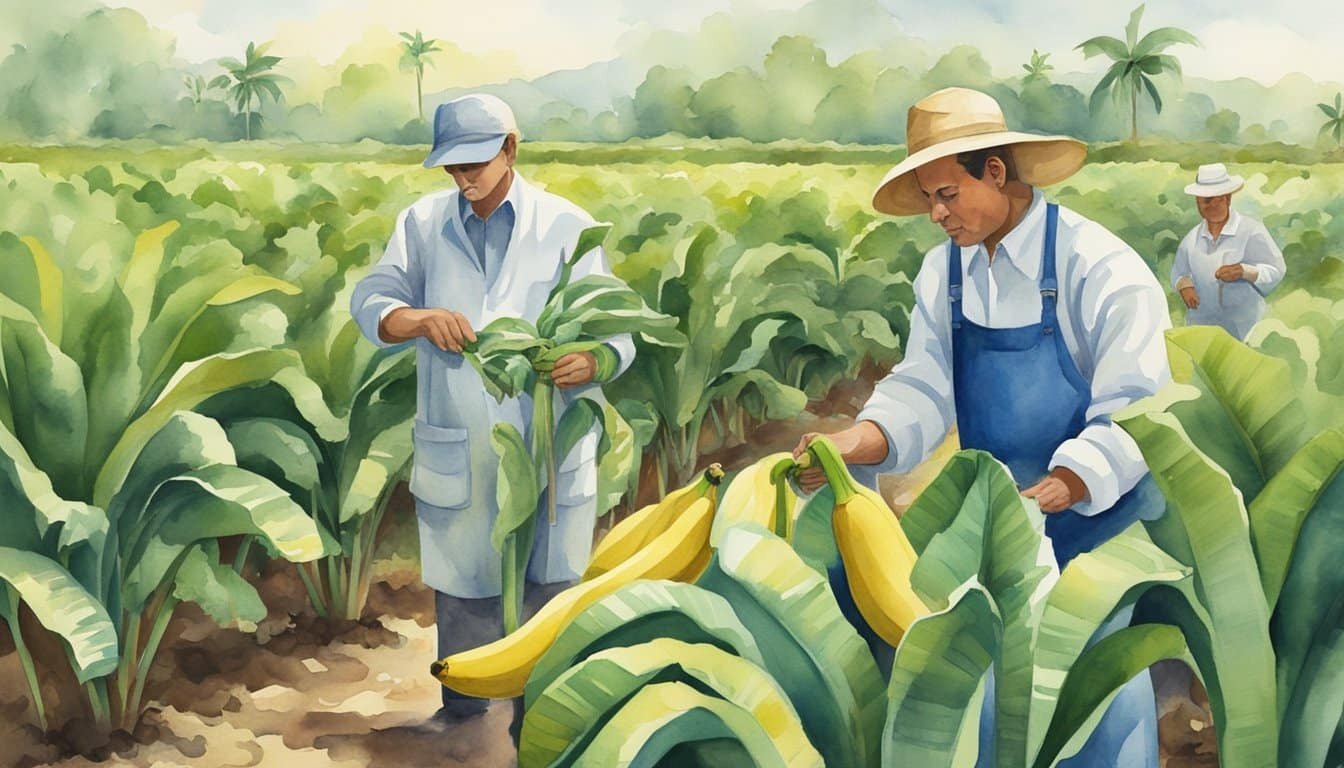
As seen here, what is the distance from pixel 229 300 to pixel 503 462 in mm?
764

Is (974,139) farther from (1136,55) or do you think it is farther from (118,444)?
(1136,55)

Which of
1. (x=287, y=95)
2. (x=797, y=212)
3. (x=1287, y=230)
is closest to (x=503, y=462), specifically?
(x=797, y=212)

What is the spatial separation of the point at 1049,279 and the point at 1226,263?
4.94 metres

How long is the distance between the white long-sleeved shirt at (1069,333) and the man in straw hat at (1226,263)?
184 inches

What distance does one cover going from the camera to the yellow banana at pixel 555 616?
135 centimetres

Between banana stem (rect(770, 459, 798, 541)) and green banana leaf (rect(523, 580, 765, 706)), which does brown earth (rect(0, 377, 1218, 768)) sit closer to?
banana stem (rect(770, 459, 798, 541))

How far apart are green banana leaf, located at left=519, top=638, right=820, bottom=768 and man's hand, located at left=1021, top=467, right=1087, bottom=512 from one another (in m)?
1.23

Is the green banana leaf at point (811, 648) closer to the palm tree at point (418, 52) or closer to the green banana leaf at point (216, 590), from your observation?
the green banana leaf at point (216, 590)

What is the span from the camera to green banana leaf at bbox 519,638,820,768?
110 centimetres

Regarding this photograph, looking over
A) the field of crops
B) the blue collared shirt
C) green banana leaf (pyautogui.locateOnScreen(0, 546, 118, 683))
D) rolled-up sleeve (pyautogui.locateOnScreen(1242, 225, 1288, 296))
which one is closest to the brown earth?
the field of crops

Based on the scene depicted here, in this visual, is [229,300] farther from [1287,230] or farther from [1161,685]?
[1287,230]

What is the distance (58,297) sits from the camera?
3395 millimetres

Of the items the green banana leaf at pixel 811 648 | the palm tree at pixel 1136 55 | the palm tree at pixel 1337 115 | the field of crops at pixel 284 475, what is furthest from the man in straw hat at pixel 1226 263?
the palm tree at pixel 1136 55

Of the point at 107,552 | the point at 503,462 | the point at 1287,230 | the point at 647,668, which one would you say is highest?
the point at 647,668
